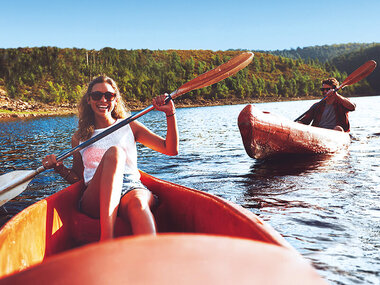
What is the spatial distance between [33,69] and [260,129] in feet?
291

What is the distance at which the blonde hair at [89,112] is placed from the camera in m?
3.04

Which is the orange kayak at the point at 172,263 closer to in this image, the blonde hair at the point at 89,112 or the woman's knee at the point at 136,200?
the woman's knee at the point at 136,200

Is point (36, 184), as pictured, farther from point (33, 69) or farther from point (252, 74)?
point (252, 74)

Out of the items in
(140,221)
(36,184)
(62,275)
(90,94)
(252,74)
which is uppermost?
(252,74)

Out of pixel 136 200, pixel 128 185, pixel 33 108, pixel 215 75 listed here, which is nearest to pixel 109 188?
pixel 136 200

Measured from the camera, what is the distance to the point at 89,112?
3.11 m

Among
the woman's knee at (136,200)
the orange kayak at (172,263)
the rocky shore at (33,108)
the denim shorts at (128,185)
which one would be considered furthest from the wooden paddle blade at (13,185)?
the rocky shore at (33,108)

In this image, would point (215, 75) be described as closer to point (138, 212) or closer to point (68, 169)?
point (68, 169)

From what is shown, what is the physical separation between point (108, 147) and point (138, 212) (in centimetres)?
91

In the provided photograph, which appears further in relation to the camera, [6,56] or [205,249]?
[6,56]

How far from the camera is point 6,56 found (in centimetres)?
9062

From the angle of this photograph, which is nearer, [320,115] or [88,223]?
[88,223]

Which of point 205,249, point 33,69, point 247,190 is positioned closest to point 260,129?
point 247,190

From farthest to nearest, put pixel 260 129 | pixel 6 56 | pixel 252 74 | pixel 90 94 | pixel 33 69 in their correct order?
pixel 252 74, pixel 6 56, pixel 33 69, pixel 260 129, pixel 90 94
